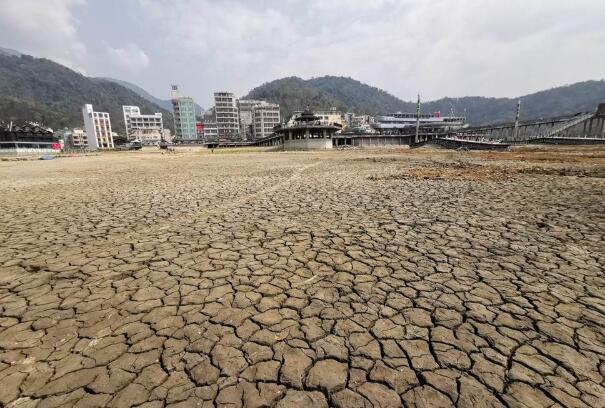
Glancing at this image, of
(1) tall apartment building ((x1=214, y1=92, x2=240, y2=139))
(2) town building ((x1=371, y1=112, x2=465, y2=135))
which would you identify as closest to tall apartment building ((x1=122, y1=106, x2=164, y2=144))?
(1) tall apartment building ((x1=214, y1=92, x2=240, y2=139))

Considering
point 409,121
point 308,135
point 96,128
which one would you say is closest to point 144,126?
point 96,128

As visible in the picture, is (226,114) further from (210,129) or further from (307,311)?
(307,311)

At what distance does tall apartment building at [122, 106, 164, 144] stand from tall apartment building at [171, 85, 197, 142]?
7.67 m

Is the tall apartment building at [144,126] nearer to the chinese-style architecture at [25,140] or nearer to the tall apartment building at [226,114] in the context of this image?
the tall apartment building at [226,114]

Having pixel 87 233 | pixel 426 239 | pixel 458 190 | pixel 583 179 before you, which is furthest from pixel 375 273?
pixel 583 179

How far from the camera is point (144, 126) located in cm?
13612

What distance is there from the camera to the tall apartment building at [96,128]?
352 ft

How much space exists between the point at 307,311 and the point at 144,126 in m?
157

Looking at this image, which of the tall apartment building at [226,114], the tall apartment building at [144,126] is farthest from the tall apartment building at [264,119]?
the tall apartment building at [144,126]

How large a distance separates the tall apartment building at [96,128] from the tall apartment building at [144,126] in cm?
1048

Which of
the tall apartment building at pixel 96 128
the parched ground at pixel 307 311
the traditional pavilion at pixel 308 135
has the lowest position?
the parched ground at pixel 307 311

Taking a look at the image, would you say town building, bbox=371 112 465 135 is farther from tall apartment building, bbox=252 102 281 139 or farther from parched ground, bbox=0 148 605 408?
parched ground, bbox=0 148 605 408

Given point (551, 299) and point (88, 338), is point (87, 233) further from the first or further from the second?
point (551, 299)

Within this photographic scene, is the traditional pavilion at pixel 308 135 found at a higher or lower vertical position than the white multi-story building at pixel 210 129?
lower
